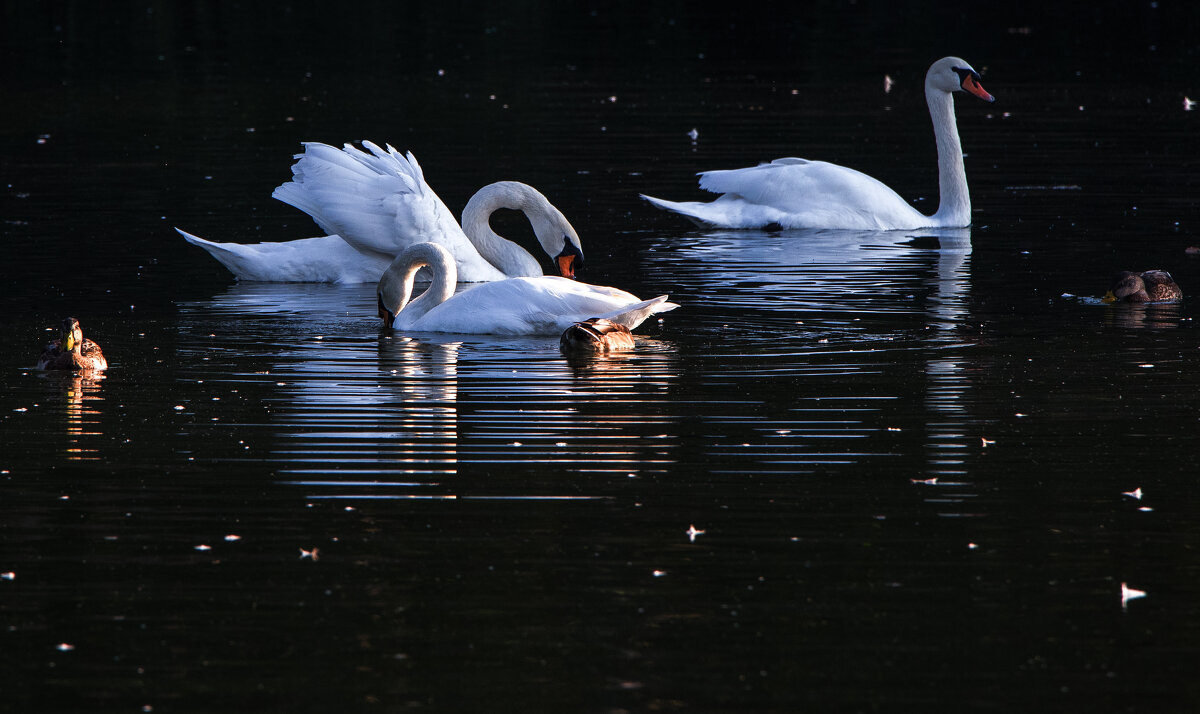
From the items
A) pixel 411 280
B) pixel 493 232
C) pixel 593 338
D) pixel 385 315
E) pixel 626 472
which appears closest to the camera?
pixel 626 472

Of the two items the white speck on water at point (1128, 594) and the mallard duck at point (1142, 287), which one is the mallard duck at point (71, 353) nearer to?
the white speck on water at point (1128, 594)

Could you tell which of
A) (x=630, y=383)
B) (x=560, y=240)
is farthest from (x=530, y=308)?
(x=560, y=240)

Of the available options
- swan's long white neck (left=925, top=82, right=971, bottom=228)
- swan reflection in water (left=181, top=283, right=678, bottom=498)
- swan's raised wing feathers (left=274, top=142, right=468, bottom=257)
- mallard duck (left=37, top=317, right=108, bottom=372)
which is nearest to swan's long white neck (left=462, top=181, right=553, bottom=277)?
swan's raised wing feathers (left=274, top=142, right=468, bottom=257)

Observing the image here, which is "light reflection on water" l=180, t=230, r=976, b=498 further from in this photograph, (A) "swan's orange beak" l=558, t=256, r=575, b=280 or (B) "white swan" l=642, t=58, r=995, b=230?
(B) "white swan" l=642, t=58, r=995, b=230

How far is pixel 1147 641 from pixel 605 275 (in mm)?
8732

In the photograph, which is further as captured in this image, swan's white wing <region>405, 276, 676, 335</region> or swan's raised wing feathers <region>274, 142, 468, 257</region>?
swan's raised wing feathers <region>274, 142, 468, 257</region>

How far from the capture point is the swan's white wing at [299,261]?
45.4ft

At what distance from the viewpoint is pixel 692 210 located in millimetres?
16922

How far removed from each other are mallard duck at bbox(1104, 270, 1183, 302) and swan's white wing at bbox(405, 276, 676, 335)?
293cm

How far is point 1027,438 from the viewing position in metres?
8.27

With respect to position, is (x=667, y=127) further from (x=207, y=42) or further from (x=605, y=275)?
(x=207, y=42)

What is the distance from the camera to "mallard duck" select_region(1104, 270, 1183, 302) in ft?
39.8

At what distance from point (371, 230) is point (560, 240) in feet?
4.51

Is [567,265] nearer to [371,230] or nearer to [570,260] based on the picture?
[570,260]
